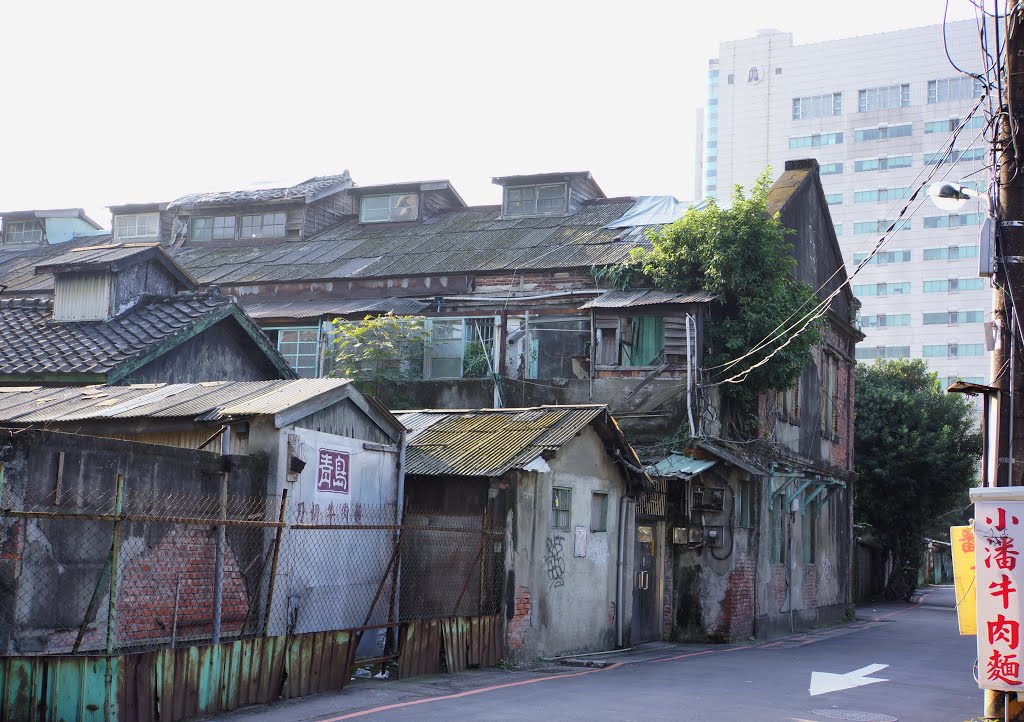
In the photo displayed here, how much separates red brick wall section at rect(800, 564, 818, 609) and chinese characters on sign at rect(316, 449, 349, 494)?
50.0ft

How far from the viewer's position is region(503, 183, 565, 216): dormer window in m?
30.5

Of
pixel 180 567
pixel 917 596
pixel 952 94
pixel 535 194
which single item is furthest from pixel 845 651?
pixel 952 94

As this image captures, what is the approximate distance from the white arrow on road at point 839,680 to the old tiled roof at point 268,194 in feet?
69.9

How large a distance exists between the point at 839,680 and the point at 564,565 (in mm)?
4109

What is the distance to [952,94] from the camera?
8462cm

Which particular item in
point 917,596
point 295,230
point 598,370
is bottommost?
Answer: point 917,596

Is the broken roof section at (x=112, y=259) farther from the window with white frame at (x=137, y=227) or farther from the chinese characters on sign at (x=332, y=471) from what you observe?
the window with white frame at (x=137, y=227)

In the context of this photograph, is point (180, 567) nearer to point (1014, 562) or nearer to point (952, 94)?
point (1014, 562)

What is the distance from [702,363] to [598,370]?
2230 mm

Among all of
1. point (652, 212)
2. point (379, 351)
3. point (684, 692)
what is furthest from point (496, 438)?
point (652, 212)

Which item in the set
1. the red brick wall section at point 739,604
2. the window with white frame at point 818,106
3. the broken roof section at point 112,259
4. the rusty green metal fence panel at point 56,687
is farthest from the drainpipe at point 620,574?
the window with white frame at point 818,106

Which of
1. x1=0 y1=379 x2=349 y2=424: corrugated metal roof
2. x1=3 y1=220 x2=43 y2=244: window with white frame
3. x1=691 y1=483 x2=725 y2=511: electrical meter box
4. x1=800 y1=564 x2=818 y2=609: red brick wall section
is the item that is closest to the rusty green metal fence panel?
x1=0 y1=379 x2=349 y2=424: corrugated metal roof

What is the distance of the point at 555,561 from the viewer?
1577 cm

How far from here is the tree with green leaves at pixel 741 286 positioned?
21719 mm
